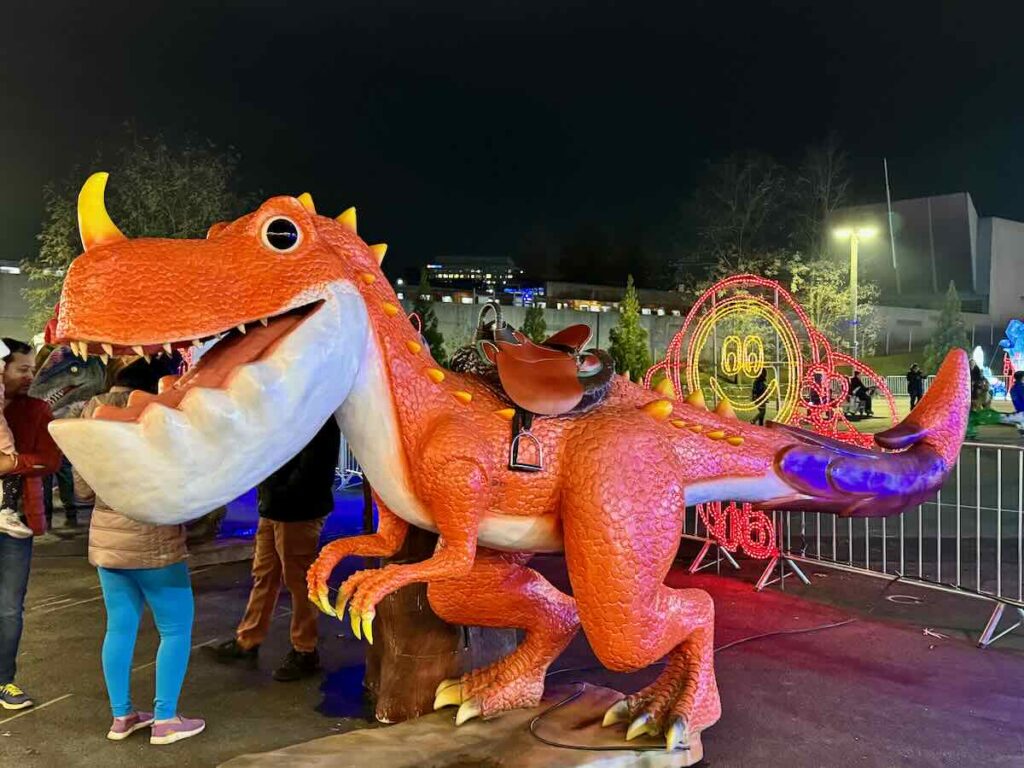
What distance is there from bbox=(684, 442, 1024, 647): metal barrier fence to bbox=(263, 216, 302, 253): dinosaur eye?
12.9 ft

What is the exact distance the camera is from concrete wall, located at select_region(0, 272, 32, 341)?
66.0 feet

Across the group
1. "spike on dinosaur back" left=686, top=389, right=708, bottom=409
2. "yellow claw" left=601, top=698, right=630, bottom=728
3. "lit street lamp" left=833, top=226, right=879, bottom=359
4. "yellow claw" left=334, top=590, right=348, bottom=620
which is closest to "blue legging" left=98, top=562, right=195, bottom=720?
"yellow claw" left=334, top=590, right=348, bottom=620

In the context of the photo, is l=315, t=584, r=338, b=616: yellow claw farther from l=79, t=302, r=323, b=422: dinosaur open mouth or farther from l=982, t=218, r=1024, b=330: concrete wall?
l=982, t=218, r=1024, b=330: concrete wall

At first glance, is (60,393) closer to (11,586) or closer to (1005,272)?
(11,586)

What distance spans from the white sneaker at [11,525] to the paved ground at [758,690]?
0.80 meters

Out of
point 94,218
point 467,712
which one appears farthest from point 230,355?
point 467,712

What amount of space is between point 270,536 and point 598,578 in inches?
81.3

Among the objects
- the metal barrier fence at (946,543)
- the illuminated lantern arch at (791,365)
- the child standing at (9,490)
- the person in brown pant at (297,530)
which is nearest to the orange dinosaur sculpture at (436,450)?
the person in brown pant at (297,530)

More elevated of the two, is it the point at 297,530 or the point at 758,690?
the point at 297,530

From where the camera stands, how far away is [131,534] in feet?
9.18

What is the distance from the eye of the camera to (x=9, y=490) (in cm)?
317

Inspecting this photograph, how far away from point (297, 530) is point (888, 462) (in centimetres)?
256

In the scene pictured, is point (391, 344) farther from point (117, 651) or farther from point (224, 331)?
point (117, 651)

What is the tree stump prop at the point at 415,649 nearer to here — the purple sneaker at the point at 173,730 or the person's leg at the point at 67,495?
the purple sneaker at the point at 173,730
